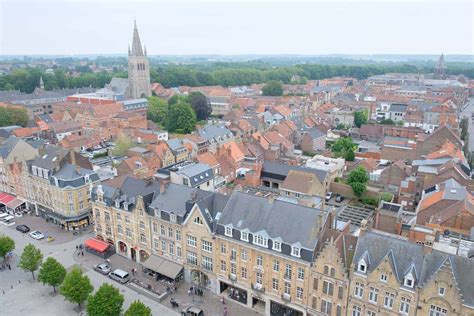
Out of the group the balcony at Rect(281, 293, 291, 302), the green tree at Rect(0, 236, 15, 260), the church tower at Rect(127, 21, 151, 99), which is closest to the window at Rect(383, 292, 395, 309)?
the balcony at Rect(281, 293, 291, 302)

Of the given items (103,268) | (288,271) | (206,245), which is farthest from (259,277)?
(103,268)

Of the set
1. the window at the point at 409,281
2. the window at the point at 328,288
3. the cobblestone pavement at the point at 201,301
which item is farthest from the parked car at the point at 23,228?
the window at the point at 409,281

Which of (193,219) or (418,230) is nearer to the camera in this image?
(193,219)

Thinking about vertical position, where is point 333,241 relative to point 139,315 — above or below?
above

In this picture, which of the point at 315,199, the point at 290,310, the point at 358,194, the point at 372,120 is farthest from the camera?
the point at 372,120

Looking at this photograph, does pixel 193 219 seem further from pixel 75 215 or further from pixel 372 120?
pixel 372 120

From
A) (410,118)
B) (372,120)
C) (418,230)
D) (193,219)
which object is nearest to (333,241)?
(193,219)

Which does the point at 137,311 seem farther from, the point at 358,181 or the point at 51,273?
the point at 358,181
